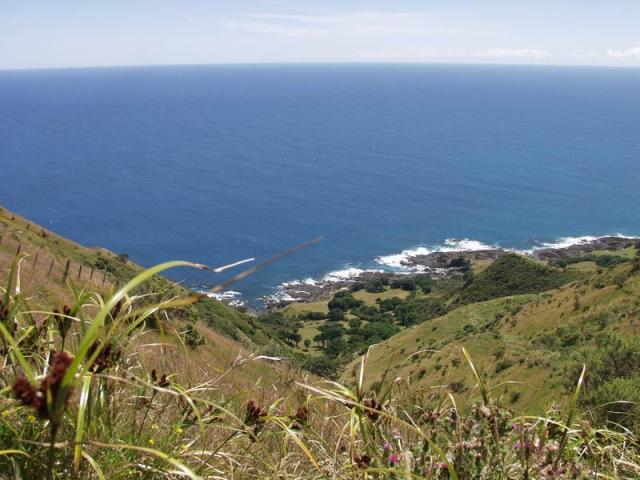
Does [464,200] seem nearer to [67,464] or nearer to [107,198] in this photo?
[107,198]

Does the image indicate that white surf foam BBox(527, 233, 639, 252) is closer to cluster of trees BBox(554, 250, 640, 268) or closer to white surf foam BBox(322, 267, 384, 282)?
cluster of trees BBox(554, 250, 640, 268)

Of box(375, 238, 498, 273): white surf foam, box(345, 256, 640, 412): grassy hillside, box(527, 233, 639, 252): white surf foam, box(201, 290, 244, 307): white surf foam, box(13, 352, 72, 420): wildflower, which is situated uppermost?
box(13, 352, 72, 420): wildflower

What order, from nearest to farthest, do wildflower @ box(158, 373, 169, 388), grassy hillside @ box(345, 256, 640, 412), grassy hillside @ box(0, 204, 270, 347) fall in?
wildflower @ box(158, 373, 169, 388) → grassy hillside @ box(0, 204, 270, 347) → grassy hillside @ box(345, 256, 640, 412)

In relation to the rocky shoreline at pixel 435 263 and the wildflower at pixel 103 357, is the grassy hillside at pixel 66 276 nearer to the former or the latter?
the wildflower at pixel 103 357

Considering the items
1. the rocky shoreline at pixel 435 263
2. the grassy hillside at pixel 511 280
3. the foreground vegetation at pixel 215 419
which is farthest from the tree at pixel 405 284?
the foreground vegetation at pixel 215 419

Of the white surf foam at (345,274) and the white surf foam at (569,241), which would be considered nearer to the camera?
the white surf foam at (345,274)

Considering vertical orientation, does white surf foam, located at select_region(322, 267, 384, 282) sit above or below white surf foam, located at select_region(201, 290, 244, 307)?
above

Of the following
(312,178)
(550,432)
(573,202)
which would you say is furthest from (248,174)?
(550,432)

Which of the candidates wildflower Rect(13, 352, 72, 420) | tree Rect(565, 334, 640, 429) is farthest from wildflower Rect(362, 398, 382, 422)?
tree Rect(565, 334, 640, 429)
